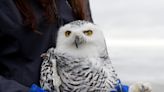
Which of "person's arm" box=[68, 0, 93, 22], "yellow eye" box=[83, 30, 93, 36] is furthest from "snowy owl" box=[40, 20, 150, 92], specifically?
"person's arm" box=[68, 0, 93, 22]

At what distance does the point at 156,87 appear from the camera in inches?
222

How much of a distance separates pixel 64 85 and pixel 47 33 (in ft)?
0.67

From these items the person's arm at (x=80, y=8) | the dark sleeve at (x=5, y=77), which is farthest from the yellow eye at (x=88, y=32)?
the dark sleeve at (x=5, y=77)

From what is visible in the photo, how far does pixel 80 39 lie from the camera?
1.98 metres

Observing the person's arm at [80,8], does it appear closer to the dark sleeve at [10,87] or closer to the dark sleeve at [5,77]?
the dark sleeve at [5,77]

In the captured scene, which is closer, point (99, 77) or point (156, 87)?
point (99, 77)

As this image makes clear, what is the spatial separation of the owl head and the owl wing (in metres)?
0.06

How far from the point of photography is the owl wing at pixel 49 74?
6.29ft

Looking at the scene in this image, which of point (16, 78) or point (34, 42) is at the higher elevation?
point (34, 42)

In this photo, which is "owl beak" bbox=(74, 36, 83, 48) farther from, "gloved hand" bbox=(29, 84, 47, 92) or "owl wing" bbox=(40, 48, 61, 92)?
"gloved hand" bbox=(29, 84, 47, 92)

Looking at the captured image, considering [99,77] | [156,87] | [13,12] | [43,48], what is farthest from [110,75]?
[156,87]

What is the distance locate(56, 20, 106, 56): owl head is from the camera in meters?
1.98

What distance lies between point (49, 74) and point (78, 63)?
104 millimetres

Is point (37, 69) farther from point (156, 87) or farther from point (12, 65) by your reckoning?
point (156, 87)
